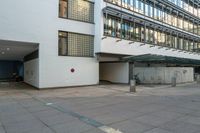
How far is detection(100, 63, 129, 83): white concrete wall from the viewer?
816 inches

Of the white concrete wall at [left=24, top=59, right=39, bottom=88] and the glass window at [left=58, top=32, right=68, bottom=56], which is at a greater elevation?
the glass window at [left=58, top=32, right=68, bottom=56]

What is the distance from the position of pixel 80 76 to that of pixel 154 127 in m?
11.9

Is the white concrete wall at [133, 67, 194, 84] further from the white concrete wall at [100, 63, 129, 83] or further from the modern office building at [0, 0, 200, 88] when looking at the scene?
the white concrete wall at [100, 63, 129, 83]

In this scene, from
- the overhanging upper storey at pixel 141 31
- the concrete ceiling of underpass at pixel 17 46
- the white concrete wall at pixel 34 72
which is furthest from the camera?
the overhanging upper storey at pixel 141 31

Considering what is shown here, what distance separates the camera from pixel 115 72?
71.5ft

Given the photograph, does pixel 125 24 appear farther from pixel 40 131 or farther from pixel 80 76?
pixel 40 131

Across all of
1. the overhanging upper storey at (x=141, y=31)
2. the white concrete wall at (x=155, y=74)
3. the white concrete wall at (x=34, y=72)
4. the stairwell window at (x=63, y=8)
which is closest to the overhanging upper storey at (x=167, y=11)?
the overhanging upper storey at (x=141, y=31)

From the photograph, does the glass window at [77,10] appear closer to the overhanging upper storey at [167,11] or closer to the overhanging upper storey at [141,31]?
the overhanging upper storey at [141,31]

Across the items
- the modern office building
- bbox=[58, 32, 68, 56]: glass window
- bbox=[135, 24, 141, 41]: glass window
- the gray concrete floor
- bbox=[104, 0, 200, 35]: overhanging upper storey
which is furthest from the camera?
bbox=[135, 24, 141, 41]: glass window

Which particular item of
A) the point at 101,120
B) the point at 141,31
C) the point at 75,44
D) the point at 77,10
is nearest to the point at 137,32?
the point at 141,31

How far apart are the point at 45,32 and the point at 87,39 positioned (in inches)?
167

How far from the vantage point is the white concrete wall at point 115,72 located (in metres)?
20.7

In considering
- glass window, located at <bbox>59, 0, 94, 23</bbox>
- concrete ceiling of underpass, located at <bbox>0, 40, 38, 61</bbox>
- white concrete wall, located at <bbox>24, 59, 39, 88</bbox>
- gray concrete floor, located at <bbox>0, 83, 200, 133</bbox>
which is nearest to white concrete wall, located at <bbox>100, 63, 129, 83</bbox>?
glass window, located at <bbox>59, 0, 94, 23</bbox>

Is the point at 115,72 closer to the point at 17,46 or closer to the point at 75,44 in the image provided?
the point at 75,44
